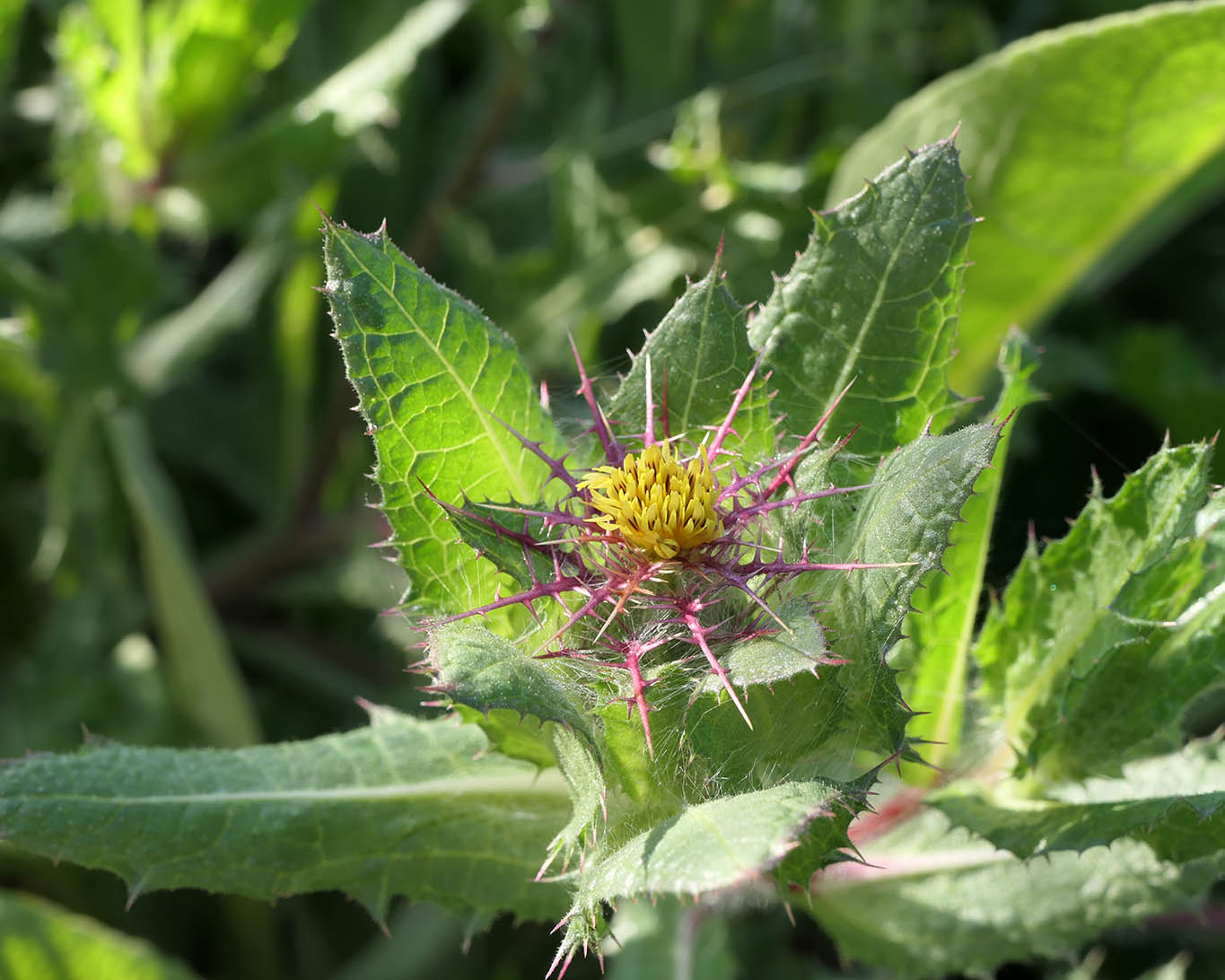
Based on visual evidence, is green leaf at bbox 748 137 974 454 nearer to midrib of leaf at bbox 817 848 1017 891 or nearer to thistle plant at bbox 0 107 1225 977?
thistle plant at bbox 0 107 1225 977

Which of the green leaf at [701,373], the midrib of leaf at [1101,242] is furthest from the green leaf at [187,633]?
the midrib of leaf at [1101,242]

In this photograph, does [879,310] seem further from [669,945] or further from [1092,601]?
[669,945]

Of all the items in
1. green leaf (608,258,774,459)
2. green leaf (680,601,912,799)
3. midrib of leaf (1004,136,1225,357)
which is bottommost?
green leaf (680,601,912,799)

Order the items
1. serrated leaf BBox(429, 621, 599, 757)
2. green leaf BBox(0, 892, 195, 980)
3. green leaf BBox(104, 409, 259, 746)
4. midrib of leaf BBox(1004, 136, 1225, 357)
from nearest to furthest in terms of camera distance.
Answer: serrated leaf BBox(429, 621, 599, 757)
green leaf BBox(0, 892, 195, 980)
midrib of leaf BBox(1004, 136, 1225, 357)
green leaf BBox(104, 409, 259, 746)

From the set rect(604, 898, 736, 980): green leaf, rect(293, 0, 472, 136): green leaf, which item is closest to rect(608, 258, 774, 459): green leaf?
rect(604, 898, 736, 980): green leaf

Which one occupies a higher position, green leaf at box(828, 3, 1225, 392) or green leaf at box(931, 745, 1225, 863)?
green leaf at box(828, 3, 1225, 392)

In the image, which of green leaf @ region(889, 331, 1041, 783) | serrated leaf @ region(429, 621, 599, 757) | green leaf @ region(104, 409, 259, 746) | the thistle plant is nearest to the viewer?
serrated leaf @ region(429, 621, 599, 757)

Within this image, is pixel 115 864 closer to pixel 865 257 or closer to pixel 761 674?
pixel 761 674

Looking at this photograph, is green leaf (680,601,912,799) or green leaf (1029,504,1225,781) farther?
green leaf (1029,504,1225,781)
